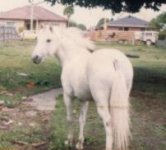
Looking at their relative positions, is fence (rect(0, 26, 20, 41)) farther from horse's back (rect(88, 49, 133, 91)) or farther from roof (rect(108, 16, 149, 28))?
horse's back (rect(88, 49, 133, 91))

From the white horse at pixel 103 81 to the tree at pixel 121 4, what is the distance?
28.9 ft

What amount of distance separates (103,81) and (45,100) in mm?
6000

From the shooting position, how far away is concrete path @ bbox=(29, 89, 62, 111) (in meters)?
11.8

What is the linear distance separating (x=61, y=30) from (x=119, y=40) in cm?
5824

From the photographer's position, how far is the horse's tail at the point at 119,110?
6.89 m

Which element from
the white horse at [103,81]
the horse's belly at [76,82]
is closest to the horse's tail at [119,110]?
the white horse at [103,81]

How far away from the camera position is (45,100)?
1279 centimetres

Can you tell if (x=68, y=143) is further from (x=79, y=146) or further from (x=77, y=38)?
(x=77, y=38)

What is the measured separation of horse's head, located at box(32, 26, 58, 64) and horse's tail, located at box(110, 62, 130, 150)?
135cm

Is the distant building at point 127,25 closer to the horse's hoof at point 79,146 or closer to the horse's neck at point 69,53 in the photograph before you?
the horse's neck at point 69,53

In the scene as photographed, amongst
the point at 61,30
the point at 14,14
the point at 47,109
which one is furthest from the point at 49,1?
the point at 14,14

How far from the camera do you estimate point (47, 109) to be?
1152 centimetres

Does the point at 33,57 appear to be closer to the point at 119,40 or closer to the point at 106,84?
the point at 106,84

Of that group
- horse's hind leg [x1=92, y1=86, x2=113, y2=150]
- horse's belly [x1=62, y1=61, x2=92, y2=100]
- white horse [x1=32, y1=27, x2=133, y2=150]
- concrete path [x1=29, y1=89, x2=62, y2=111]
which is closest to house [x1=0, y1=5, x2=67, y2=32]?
concrete path [x1=29, y1=89, x2=62, y2=111]
